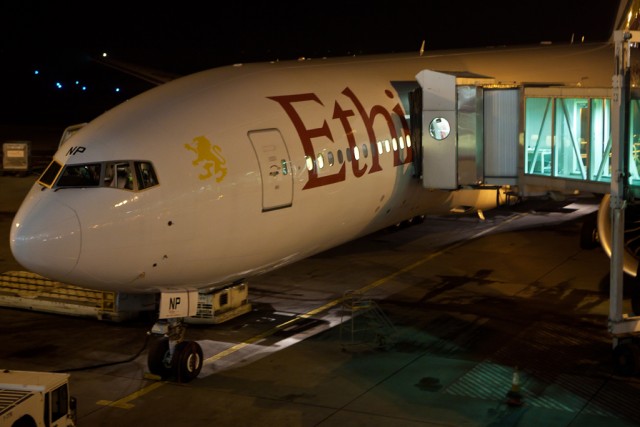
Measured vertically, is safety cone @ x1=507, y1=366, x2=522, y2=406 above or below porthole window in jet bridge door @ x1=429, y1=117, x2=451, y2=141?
below

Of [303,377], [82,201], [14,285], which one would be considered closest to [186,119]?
[82,201]

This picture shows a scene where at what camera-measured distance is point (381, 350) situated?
54.1 feet

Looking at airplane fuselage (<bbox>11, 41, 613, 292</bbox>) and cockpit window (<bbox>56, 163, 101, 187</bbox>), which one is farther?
cockpit window (<bbox>56, 163, 101, 187</bbox>)

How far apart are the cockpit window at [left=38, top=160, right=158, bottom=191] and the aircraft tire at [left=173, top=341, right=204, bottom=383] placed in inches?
111

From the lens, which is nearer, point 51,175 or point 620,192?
point 51,175

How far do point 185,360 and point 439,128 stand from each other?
6827mm

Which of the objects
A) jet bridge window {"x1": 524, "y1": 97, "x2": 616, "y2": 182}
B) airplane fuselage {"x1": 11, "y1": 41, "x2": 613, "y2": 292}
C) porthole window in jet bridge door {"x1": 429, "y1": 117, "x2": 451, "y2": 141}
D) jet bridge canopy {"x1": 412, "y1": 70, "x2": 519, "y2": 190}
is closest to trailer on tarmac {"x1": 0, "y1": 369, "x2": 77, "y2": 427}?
airplane fuselage {"x1": 11, "y1": 41, "x2": 613, "y2": 292}

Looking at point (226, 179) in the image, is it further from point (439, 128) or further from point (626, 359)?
point (626, 359)

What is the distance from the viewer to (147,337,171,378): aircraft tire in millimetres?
14906

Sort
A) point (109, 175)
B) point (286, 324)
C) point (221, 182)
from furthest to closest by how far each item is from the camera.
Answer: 1. point (286, 324)
2. point (221, 182)
3. point (109, 175)

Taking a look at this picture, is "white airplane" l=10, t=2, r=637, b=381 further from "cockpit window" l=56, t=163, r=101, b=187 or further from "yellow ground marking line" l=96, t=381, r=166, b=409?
"yellow ground marking line" l=96, t=381, r=166, b=409

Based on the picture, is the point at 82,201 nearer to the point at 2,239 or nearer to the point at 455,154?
the point at 455,154

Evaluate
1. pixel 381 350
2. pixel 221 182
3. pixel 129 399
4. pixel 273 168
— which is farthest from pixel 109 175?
pixel 381 350

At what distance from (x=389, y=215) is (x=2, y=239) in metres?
13.4
